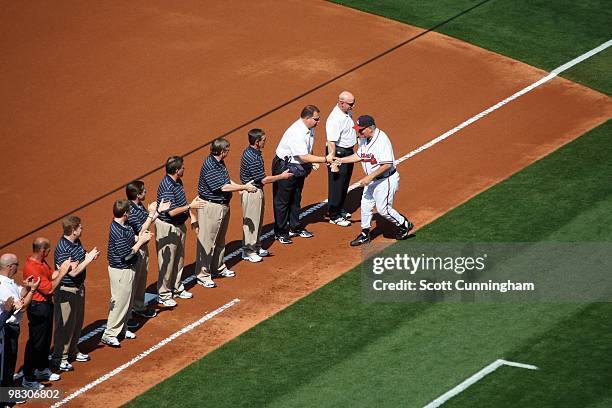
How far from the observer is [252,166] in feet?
54.4

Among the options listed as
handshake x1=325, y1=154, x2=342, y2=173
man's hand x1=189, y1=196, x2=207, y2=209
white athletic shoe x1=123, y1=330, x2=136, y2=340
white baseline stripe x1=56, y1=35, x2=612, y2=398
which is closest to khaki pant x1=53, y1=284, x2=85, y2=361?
white baseline stripe x1=56, y1=35, x2=612, y2=398

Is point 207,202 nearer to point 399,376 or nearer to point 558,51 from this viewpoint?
point 399,376

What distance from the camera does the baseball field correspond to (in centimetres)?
1410

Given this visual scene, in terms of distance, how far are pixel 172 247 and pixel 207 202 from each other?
32.6 inches

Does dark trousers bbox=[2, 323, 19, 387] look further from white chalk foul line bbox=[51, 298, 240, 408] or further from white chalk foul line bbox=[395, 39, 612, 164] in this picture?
white chalk foul line bbox=[395, 39, 612, 164]

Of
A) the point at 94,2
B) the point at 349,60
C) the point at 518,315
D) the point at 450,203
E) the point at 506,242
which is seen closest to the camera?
the point at 518,315

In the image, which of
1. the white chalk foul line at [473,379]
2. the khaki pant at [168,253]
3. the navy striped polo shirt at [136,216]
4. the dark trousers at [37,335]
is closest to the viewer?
the white chalk foul line at [473,379]

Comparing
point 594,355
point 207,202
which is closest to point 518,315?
point 594,355

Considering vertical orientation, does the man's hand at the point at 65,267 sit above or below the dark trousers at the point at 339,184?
above

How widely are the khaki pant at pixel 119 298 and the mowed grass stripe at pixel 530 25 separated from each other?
10481mm

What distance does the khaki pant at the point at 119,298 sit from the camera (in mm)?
14914

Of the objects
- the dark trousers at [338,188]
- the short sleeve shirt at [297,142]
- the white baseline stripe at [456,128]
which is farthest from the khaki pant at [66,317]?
the dark trousers at [338,188]

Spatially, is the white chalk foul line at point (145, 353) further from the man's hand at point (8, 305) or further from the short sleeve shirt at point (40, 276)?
the man's hand at point (8, 305)

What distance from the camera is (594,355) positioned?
13961mm
